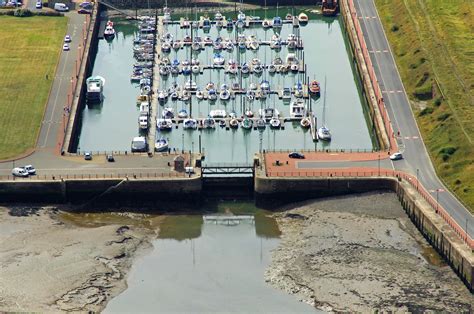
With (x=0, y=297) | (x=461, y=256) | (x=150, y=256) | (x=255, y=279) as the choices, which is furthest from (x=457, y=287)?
(x=0, y=297)

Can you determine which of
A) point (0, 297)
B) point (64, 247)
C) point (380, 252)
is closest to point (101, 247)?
point (64, 247)

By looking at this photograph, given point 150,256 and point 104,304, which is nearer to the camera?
point 104,304

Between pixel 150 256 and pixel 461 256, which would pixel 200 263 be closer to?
pixel 150 256

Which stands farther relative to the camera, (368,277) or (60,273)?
(60,273)

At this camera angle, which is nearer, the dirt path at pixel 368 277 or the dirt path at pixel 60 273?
the dirt path at pixel 368 277

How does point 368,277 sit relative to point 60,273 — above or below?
below

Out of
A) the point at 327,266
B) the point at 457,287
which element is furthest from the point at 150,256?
the point at 457,287

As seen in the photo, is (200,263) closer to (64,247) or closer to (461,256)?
(64,247)

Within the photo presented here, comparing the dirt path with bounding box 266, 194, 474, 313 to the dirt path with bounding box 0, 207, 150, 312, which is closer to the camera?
the dirt path with bounding box 266, 194, 474, 313

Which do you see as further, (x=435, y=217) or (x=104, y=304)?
(x=435, y=217)
